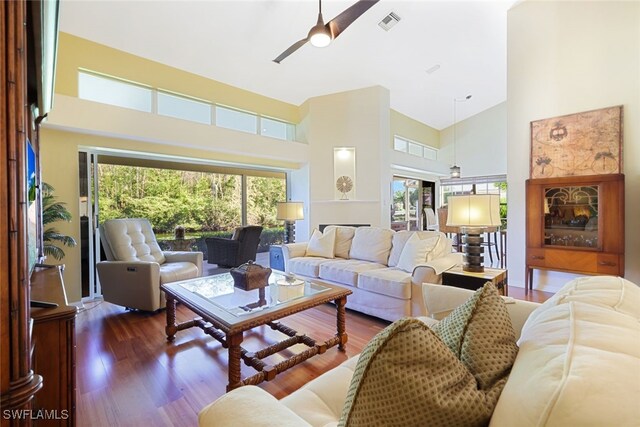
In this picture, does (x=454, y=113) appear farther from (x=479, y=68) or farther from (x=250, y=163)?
(x=250, y=163)

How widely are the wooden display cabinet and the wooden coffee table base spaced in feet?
9.67

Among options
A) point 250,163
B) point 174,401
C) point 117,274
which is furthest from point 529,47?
point 117,274

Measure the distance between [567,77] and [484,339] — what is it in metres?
4.42

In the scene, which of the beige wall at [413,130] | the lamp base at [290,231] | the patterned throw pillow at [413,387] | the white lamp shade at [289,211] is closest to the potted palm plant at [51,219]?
the white lamp shade at [289,211]

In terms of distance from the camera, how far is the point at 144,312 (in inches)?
126

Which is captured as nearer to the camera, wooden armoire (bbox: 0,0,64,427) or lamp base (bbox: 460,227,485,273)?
wooden armoire (bbox: 0,0,64,427)


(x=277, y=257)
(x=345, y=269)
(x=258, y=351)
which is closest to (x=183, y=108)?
(x=277, y=257)

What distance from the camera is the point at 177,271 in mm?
3256

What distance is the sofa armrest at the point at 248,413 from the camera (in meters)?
0.81

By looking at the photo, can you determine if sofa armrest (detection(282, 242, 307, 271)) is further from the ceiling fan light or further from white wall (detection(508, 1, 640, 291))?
white wall (detection(508, 1, 640, 291))

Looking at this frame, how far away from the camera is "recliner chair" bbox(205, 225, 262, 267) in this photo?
4891 mm

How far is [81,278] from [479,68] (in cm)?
739

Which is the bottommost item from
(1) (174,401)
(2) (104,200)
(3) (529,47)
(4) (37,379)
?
(1) (174,401)

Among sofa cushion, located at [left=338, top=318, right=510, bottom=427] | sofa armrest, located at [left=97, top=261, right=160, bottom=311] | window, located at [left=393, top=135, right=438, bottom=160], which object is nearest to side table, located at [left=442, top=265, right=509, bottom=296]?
sofa cushion, located at [left=338, top=318, right=510, bottom=427]
